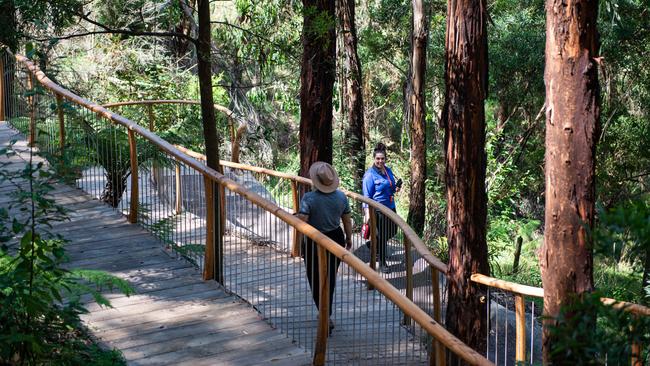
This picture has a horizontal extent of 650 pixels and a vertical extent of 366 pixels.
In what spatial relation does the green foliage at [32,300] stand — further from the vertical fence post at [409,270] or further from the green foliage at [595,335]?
the vertical fence post at [409,270]

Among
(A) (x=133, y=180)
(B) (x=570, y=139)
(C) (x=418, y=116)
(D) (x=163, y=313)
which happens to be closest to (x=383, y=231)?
(A) (x=133, y=180)

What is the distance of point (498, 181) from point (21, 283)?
15731 mm

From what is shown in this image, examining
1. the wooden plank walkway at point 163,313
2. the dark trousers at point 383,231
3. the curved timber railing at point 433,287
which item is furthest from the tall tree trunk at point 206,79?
the dark trousers at point 383,231

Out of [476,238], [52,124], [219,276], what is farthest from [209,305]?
[52,124]

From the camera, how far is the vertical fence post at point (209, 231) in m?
8.28

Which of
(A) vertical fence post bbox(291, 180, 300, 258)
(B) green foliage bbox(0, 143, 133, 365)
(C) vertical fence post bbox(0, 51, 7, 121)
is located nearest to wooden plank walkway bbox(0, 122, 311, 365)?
(B) green foliage bbox(0, 143, 133, 365)

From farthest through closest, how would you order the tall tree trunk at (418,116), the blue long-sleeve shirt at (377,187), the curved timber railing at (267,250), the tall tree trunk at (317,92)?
the tall tree trunk at (418,116), the tall tree trunk at (317,92), the blue long-sleeve shirt at (377,187), the curved timber railing at (267,250)

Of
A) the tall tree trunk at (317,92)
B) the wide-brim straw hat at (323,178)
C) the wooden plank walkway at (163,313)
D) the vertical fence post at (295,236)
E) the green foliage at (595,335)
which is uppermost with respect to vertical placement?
the tall tree trunk at (317,92)

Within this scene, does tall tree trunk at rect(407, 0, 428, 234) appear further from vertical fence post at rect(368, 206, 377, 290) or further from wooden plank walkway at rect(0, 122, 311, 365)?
wooden plank walkway at rect(0, 122, 311, 365)

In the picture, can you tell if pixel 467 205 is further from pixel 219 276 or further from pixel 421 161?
pixel 421 161

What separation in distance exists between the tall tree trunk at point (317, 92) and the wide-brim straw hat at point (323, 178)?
3.65 metres

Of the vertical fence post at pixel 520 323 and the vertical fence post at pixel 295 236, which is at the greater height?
the vertical fence post at pixel 295 236

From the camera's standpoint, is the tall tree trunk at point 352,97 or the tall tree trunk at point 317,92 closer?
the tall tree trunk at point 317,92

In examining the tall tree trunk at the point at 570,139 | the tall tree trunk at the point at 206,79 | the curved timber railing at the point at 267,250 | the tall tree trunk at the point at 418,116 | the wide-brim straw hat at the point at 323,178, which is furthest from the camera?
the tall tree trunk at the point at 418,116
